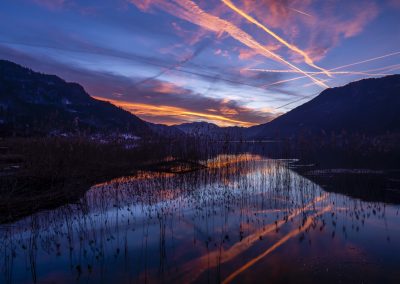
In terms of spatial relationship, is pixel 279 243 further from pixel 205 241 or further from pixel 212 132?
pixel 212 132

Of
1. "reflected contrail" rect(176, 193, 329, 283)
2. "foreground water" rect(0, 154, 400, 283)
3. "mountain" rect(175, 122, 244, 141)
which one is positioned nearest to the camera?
"foreground water" rect(0, 154, 400, 283)

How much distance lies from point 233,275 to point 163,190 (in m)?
11.5

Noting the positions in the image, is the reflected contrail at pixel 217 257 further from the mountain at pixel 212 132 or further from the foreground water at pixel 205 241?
the mountain at pixel 212 132

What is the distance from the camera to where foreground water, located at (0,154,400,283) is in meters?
8.23

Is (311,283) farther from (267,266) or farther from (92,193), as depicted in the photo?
(92,193)

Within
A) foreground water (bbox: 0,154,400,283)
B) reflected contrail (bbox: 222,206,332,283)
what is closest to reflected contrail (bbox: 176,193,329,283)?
foreground water (bbox: 0,154,400,283)

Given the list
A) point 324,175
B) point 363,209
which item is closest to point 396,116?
point 324,175

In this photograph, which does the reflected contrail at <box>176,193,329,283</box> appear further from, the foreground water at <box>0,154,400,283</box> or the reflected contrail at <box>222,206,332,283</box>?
the reflected contrail at <box>222,206,332,283</box>

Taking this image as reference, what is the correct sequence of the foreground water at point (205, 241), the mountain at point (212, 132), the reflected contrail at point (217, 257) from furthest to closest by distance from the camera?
1. the mountain at point (212, 132)
2. the reflected contrail at point (217, 257)
3. the foreground water at point (205, 241)

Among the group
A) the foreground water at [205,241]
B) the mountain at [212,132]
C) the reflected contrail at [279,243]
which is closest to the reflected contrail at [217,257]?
the foreground water at [205,241]

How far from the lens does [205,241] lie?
10758 millimetres

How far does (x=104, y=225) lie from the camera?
1209 centimetres

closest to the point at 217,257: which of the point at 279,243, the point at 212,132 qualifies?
the point at 279,243

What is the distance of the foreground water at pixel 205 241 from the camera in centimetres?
823
